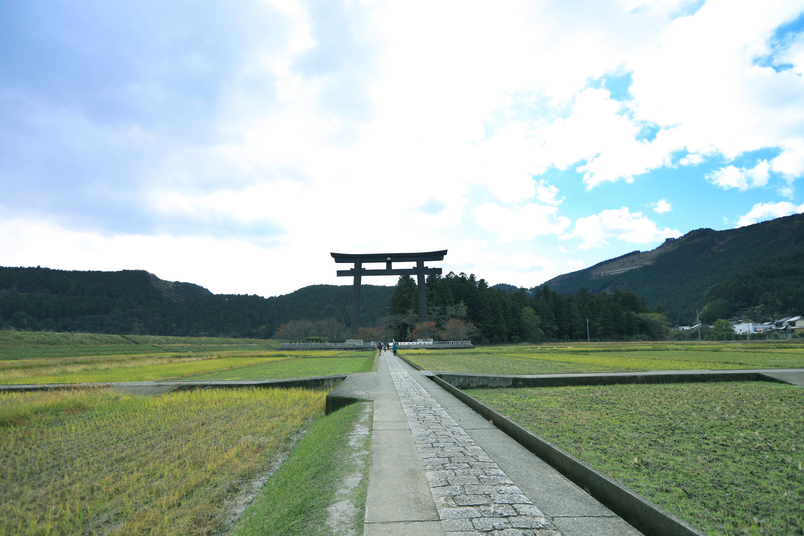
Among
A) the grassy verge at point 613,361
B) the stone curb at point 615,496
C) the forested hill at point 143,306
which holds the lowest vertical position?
the grassy verge at point 613,361

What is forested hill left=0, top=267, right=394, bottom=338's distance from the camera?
9162cm

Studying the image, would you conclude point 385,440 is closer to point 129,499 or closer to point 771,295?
point 129,499

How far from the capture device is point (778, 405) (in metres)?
7.67

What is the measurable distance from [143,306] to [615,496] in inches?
5150

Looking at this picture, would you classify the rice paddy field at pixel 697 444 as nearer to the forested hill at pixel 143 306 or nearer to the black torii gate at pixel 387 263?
the black torii gate at pixel 387 263

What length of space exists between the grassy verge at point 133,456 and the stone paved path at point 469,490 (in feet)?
7.40

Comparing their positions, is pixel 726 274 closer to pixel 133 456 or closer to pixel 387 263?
pixel 387 263

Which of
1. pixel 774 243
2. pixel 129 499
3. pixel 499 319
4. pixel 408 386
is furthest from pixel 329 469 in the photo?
pixel 774 243

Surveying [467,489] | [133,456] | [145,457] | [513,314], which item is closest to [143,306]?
[513,314]

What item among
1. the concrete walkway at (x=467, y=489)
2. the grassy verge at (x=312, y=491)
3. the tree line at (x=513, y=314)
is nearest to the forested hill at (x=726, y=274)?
the tree line at (x=513, y=314)

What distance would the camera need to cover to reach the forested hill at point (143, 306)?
91.6m

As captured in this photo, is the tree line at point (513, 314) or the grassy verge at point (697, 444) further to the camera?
the tree line at point (513, 314)

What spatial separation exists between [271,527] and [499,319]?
200 ft

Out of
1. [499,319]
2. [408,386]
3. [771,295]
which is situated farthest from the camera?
[771,295]
